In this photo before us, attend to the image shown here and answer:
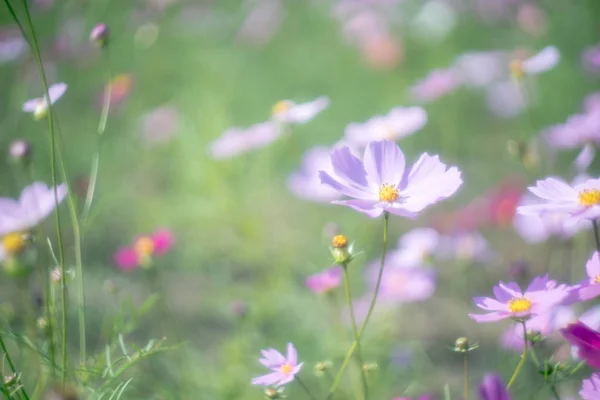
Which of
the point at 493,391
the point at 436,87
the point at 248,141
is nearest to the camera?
the point at 493,391

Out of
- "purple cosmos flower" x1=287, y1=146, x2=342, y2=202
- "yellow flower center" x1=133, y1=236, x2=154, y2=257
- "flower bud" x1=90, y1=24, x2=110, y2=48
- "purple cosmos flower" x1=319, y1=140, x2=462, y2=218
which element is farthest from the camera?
"purple cosmos flower" x1=287, y1=146, x2=342, y2=202

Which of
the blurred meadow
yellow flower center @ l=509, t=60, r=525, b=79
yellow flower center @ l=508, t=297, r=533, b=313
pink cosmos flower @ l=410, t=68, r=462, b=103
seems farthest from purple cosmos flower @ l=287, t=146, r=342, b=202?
yellow flower center @ l=508, t=297, r=533, b=313

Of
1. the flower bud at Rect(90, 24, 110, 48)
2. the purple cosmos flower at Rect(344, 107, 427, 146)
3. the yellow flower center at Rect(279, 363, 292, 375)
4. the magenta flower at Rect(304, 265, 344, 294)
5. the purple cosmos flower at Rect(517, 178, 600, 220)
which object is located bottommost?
the yellow flower center at Rect(279, 363, 292, 375)

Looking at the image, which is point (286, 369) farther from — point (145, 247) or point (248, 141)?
point (248, 141)

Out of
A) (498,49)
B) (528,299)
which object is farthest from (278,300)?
(498,49)

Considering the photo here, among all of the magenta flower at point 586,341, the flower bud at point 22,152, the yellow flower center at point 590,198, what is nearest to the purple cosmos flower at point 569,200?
the yellow flower center at point 590,198

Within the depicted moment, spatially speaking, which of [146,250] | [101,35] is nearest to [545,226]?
[146,250]

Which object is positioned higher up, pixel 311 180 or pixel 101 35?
pixel 101 35

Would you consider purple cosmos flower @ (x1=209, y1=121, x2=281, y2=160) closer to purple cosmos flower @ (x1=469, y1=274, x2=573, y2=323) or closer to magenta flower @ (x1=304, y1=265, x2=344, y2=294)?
magenta flower @ (x1=304, y1=265, x2=344, y2=294)
